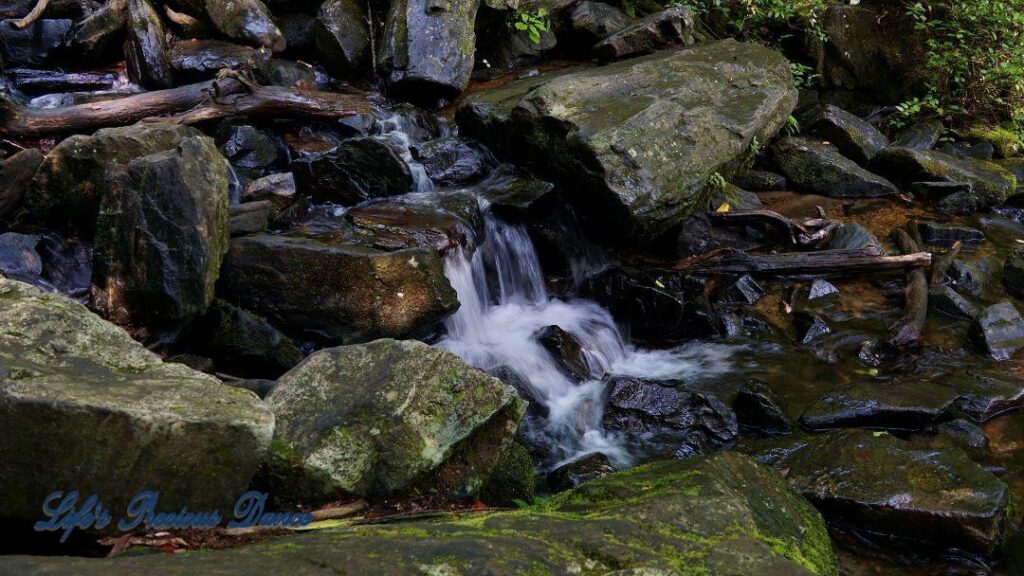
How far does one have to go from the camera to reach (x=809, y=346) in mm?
6590

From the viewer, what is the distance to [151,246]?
4477 mm

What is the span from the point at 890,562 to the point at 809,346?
8.97ft

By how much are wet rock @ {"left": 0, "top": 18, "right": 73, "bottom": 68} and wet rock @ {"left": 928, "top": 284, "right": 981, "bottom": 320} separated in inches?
378

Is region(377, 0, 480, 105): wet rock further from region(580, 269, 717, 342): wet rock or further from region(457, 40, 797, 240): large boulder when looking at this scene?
region(580, 269, 717, 342): wet rock

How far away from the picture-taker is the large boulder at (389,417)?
2984 mm

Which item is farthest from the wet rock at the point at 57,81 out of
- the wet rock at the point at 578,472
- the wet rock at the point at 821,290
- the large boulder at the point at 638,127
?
the wet rock at the point at 821,290

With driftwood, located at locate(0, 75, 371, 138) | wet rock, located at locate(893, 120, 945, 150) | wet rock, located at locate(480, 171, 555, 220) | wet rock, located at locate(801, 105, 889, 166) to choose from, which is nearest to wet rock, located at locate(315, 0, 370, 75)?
driftwood, located at locate(0, 75, 371, 138)

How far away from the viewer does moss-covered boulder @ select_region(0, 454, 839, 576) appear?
1.95 metres

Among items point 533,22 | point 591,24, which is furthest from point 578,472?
point 591,24

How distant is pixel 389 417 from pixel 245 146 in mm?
4962

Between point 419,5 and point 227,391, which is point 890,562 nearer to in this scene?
point 227,391

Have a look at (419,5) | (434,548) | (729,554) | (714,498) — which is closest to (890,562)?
(714,498)

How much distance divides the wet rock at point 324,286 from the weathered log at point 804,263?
10.7 ft

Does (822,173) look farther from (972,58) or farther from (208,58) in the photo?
(208,58)
